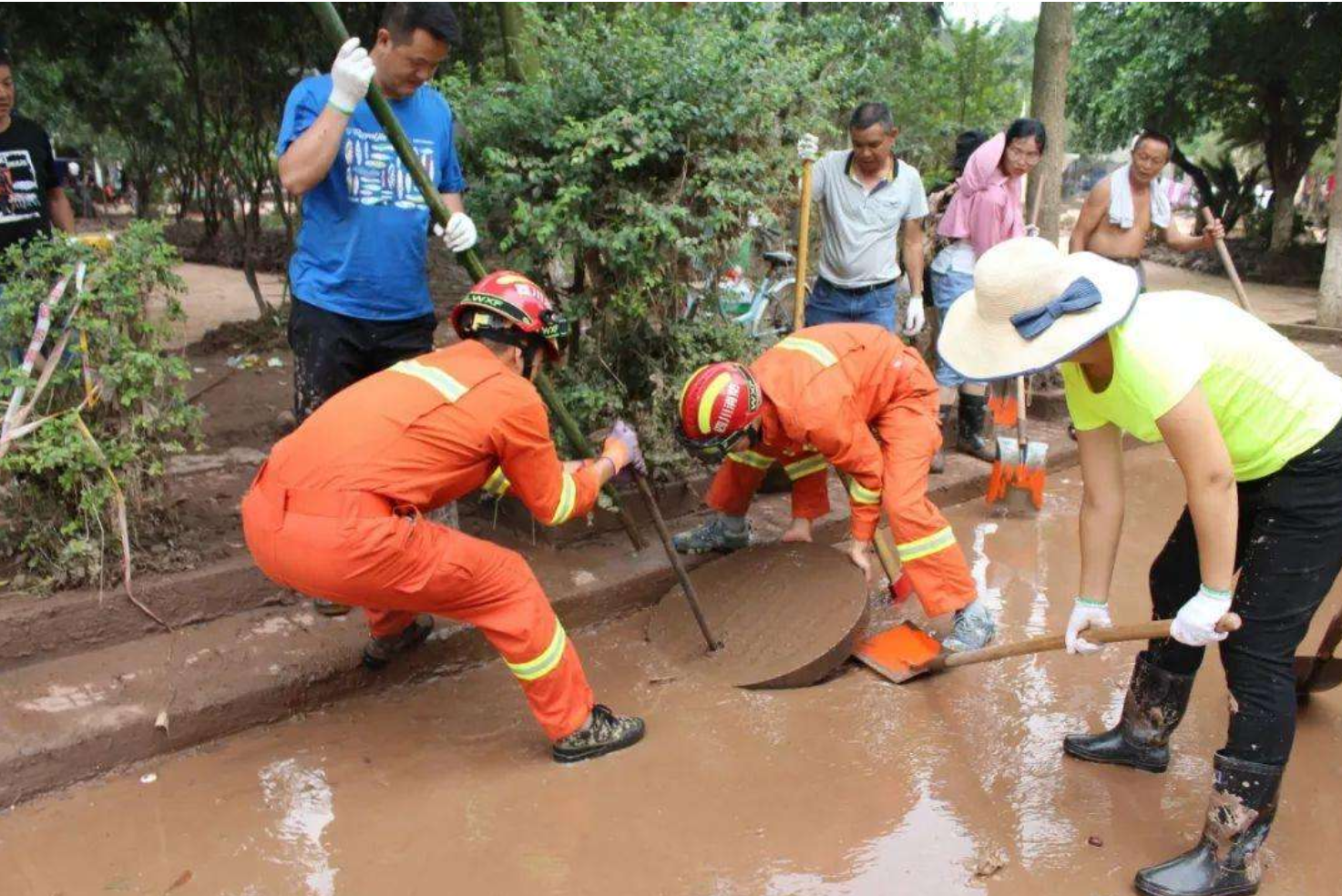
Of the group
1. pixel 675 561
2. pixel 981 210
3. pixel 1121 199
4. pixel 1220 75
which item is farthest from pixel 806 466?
pixel 1220 75

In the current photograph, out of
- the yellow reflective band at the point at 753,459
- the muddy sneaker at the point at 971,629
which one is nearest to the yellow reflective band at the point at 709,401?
the yellow reflective band at the point at 753,459

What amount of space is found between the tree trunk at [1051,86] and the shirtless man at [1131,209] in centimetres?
131

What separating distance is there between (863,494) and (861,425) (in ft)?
0.85

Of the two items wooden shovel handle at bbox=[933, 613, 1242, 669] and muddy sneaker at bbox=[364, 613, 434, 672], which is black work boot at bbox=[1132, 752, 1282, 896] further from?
muddy sneaker at bbox=[364, 613, 434, 672]

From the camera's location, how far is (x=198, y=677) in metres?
3.16

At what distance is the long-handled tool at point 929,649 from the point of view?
8.51ft

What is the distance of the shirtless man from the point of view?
532 cm

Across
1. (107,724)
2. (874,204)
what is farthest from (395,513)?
(874,204)

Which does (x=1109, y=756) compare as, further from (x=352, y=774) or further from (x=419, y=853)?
(x=352, y=774)

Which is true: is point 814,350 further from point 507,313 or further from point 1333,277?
point 1333,277

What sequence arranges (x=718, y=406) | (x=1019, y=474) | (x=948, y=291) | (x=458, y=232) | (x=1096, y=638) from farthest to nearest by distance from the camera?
(x=948, y=291)
(x=1019, y=474)
(x=458, y=232)
(x=718, y=406)
(x=1096, y=638)

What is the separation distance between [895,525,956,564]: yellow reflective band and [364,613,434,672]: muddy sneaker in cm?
171

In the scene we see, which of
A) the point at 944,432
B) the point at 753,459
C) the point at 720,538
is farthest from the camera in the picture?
the point at 944,432

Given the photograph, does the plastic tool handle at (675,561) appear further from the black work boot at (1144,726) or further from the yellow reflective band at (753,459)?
the black work boot at (1144,726)
